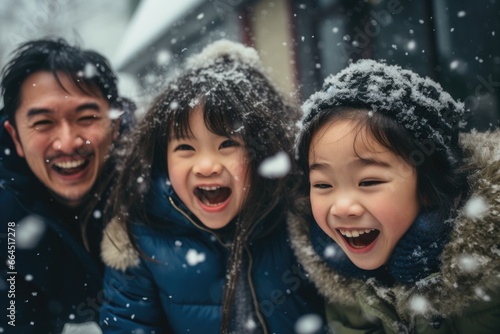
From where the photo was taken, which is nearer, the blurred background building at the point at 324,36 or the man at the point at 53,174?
the man at the point at 53,174

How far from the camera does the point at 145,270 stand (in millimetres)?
2074

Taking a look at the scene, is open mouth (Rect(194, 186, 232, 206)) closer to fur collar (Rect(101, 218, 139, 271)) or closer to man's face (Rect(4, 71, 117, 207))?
fur collar (Rect(101, 218, 139, 271))

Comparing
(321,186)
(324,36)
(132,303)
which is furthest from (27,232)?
(324,36)

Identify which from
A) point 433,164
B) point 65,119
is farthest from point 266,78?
point 65,119

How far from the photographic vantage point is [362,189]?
4.90 feet

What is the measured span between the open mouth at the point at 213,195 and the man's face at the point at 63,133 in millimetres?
738

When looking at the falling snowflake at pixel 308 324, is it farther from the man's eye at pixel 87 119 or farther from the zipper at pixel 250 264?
the man's eye at pixel 87 119

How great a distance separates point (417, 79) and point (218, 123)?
759 mm

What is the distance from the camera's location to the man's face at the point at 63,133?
226cm

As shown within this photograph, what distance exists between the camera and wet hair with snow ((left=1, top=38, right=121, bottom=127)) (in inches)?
92.4

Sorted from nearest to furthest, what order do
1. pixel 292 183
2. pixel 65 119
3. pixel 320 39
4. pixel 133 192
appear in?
pixel 292 183
pixel 133 192
pixel 65 119
pixel 320 39

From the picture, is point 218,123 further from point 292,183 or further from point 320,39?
point 320,39

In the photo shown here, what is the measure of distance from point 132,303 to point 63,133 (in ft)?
2.95

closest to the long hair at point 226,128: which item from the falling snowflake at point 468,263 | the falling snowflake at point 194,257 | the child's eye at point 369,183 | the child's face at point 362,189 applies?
the falling snowflake at point 194,257
